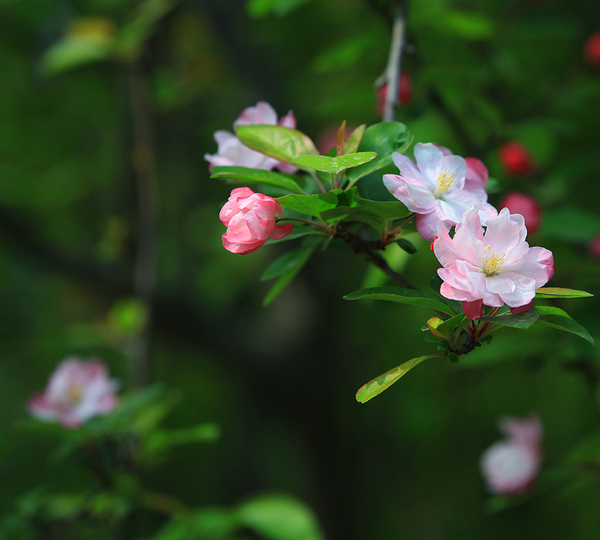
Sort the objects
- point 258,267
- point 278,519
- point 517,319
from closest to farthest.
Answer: point 517,319
point 278,519
point 258,267

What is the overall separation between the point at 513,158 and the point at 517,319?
836 mm

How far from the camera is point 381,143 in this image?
1.89 ft

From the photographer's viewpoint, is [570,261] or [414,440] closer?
[570,261]

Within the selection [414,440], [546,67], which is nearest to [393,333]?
Result: [414,440]

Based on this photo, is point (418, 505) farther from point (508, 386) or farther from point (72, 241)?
point (72, 241)

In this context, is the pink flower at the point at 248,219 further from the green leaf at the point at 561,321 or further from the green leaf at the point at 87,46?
the green leaf at the point at 87,46

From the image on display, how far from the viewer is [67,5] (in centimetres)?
232

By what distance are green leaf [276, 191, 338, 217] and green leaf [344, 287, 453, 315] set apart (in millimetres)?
98

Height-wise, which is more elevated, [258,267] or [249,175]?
[258,267]

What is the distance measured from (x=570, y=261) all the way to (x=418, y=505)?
100 inches

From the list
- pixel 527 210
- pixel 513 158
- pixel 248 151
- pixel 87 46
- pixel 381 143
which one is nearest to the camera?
pixel 381 143

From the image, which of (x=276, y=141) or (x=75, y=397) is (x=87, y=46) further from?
(x=276, y=141)

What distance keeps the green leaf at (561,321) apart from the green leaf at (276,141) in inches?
11.5

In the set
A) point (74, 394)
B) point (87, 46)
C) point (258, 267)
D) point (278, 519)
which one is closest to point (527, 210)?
point (278, 519)
